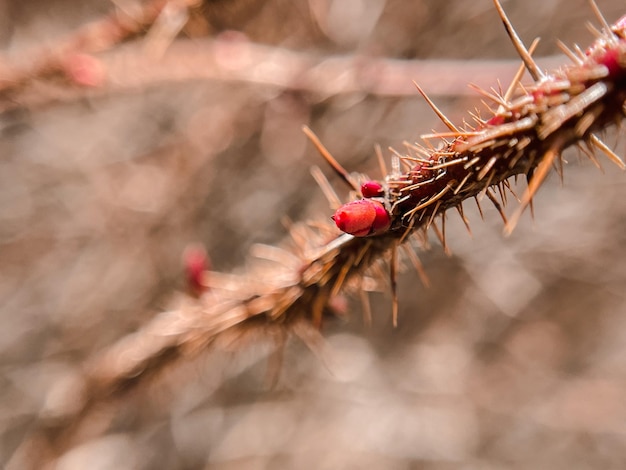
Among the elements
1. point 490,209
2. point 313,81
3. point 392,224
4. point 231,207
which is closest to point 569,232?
point 490,209

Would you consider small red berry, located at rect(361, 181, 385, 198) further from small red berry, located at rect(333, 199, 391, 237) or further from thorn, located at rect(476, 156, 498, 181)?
thorn, located at rect(476, 156, 498, 181)

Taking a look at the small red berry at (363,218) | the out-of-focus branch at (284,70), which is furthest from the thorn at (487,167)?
the out-of-focus branch at (284,70)

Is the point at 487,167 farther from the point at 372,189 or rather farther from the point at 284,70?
the point at 284,70

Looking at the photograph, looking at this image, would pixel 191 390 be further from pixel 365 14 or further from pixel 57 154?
pixel 365 14

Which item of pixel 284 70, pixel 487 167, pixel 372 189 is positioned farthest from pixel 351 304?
pixel 487 167

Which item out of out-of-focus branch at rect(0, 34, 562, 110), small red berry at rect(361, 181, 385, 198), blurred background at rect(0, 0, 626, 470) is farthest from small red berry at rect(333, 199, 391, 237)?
blurred background at rect(0, 0, 626, 470)

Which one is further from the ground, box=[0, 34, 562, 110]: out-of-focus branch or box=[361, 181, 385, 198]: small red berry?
box=[0, 34, 562, 110]: out-of-focus branch

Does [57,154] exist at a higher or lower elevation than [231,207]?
higher
